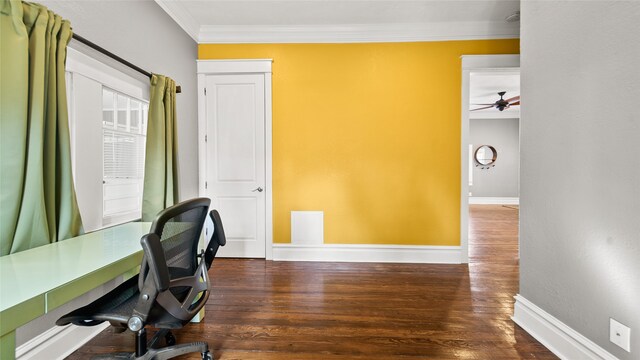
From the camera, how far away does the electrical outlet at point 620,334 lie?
1362mm

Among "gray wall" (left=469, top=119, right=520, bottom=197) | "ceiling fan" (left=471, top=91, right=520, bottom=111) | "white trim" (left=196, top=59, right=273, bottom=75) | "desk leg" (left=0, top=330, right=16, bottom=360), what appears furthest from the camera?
"gray wall" (left=469, top=119, right=520, bottom=197)

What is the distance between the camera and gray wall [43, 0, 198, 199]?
6.38ft

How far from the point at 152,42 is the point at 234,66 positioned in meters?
0.96

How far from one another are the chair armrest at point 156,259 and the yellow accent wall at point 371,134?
7.69 ft

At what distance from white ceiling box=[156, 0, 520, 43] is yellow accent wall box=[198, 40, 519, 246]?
11 centimetres

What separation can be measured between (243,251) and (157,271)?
2475 millimetres

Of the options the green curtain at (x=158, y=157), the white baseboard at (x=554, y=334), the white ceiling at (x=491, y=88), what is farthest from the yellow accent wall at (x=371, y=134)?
the white ceiling at (x=491, y=88)

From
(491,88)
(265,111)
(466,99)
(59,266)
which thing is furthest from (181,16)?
(491,88)

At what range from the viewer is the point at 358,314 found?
7.25ft

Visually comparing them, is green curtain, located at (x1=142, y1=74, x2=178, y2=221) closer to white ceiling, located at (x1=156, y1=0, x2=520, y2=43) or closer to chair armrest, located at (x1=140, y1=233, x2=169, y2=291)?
white ceiling, located at (x1=156, y1=0, x2=520, y2=43)

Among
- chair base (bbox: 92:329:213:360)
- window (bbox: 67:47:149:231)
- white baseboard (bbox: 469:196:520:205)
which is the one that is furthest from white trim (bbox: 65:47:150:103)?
white baseboard (bbox: 469:196:520:205)

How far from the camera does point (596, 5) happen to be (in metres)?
1.51

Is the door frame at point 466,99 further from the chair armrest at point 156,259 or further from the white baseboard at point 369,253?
the chair armrest at point 156,259

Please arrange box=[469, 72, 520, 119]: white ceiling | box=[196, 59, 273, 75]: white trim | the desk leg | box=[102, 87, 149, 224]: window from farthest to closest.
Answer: box=[469, 72, 520, 119]: white ceiling → box=[196, 59, 273, 75]: white trim → box=[102, 87, 149, 224]: window → the desk leg
